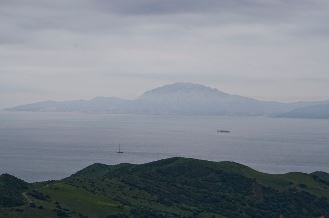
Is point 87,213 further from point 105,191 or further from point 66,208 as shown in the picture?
point 105,191

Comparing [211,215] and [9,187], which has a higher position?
[9,187]

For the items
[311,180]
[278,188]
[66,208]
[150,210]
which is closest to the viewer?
[66,208]

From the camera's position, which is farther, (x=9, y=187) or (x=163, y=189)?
(x=163, y=189)

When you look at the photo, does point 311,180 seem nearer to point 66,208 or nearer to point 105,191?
point 105,191

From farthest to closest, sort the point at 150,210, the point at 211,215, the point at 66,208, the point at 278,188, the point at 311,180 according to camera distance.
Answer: the point at 311,180 → the point at 278,188 → the point at 211,215 → the point at 150,210 → the point at 66,208

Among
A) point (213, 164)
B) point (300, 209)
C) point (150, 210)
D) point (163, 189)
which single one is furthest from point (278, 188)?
point (150, 210)

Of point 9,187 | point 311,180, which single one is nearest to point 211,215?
point 9,187
